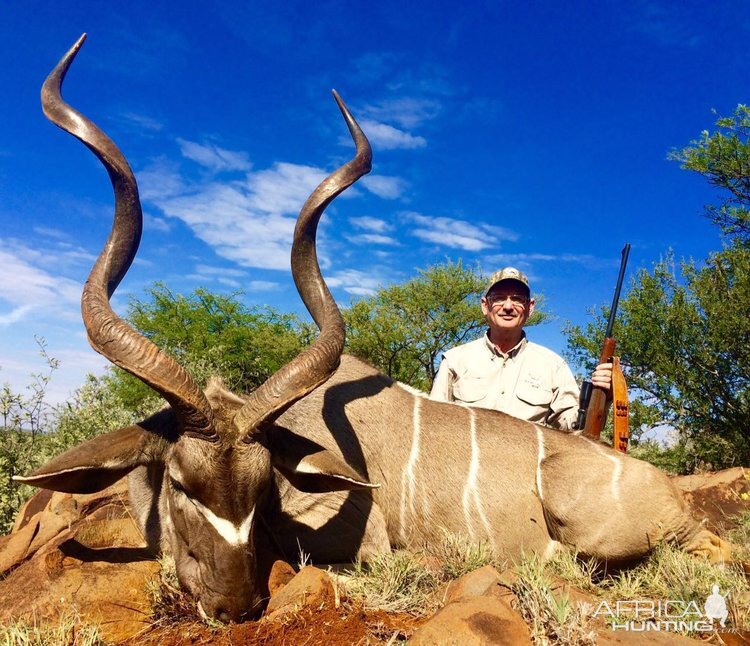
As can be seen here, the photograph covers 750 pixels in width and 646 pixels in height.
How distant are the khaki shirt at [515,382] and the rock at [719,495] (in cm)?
174

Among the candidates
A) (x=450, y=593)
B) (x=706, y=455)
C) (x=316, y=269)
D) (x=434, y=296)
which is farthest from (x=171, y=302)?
(x=450, y=593)

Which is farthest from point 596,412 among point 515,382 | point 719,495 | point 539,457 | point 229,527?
point 229,527

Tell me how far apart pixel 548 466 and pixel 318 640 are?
7.03 ft

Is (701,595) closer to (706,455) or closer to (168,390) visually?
(168,390)

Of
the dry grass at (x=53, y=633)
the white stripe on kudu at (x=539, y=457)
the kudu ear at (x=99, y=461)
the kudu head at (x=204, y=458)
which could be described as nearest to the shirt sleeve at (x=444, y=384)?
the white stripe on kudu at (x=539, y=457)

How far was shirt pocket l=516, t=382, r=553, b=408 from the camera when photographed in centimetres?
537

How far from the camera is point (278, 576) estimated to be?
120 inches

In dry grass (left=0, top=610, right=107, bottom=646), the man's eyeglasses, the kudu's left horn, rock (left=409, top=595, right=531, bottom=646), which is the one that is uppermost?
the man's eyeglasses

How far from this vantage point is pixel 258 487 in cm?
288

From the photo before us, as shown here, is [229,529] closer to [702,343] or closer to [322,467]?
[322,467]

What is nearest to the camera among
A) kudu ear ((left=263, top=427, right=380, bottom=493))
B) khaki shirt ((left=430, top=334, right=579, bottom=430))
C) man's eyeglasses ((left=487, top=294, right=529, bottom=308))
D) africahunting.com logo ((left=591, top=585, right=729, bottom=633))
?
africahunting.com logo ((left=591, top=585, right=729, bottom=633))

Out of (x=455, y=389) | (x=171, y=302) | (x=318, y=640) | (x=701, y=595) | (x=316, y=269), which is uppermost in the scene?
(x=171, y=302)

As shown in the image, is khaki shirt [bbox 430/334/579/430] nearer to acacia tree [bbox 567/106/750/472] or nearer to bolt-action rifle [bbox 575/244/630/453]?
bolt-action rifle [bbox 575/244/630/453]

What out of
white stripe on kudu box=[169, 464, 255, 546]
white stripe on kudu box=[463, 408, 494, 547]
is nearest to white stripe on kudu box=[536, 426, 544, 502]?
white stripe on kudu box=[463, 408, 494, 547]
